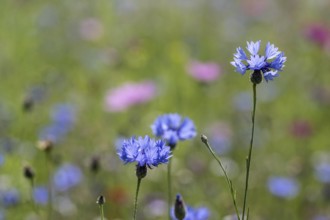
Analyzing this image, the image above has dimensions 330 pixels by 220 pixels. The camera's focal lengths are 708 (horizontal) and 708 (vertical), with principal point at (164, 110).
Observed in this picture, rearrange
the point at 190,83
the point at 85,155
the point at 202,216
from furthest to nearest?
the point at 190,83, the point at 85,155, the point at 202,216

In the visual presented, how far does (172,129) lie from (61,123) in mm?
1877

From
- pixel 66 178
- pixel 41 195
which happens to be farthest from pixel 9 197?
pixel 66 178

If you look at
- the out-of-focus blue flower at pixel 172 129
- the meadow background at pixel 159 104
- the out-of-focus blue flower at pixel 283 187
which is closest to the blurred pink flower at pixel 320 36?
the meadow background at pixel 159 104

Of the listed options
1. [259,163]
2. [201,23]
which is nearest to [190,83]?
[259,163]

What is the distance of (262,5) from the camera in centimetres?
612

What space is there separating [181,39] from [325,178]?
255cm

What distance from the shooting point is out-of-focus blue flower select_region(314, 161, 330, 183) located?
3102 millimetres

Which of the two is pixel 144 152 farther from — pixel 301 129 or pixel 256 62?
pixel 301 129

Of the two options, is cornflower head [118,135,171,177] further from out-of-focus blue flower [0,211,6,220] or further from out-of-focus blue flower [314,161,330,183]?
out-of-focus blue flower [314,161,330,183]

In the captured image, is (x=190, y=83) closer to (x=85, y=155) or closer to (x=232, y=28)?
(x=85, y=155)

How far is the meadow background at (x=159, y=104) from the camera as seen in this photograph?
2.98 m

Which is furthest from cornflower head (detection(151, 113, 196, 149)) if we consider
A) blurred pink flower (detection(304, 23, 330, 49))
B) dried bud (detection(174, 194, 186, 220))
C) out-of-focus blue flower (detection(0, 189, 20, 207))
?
blurred pink flower (detection(304, 23, 330, 49))

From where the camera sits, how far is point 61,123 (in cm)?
355

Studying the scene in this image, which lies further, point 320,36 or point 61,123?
point 320,36
